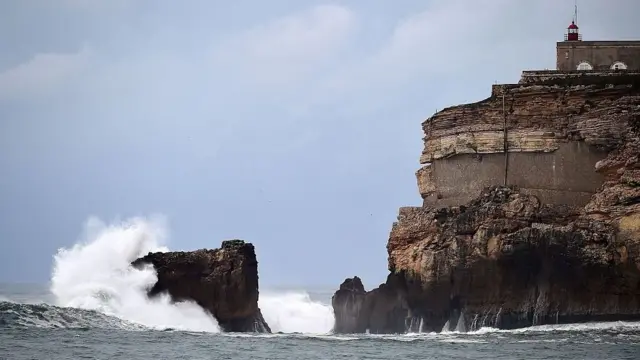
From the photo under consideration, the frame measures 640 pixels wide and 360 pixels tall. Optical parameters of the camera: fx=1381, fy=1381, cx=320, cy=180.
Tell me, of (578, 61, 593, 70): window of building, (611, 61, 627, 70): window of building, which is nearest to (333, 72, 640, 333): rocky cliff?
(578, 61, 593, 70): window of building

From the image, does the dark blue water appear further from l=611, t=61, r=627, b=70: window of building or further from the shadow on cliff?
l=611, t=61, r=627, b=70: window of building

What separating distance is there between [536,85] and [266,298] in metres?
17.1

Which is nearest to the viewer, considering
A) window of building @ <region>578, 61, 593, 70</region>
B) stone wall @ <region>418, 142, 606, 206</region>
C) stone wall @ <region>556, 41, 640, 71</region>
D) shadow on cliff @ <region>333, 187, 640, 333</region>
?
shadow on cliff @ <region>333, 187, 640, 333</region>

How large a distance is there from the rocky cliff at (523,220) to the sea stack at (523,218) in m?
0.04

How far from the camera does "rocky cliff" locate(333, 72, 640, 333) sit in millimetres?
43969

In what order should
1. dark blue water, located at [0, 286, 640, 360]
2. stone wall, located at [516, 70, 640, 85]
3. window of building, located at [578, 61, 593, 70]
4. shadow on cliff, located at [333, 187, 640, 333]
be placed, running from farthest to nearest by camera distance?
window of building, located at [578, 61, 593, 70], stone wall, located at [516, 70, 640, 85], shadow on cliff, located at [333, 187, 640, 333], dark blue water, located at [0, 286, 640, 360]

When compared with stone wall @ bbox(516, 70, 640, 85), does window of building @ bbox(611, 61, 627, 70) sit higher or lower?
higher

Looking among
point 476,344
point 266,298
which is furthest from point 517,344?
point 266,298

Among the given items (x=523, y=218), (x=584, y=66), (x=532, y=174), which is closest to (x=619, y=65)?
(x=584, y=66)

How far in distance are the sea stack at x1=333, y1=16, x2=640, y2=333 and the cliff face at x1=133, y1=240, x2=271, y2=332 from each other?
4.34m

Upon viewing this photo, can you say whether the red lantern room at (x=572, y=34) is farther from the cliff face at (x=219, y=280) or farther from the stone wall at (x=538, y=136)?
the cliff face at (x=219, y=280)

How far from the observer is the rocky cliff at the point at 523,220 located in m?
44.0

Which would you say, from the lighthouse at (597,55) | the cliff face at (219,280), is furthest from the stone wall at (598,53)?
the cliff face at (219,280)

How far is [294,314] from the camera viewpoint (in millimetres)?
56438
